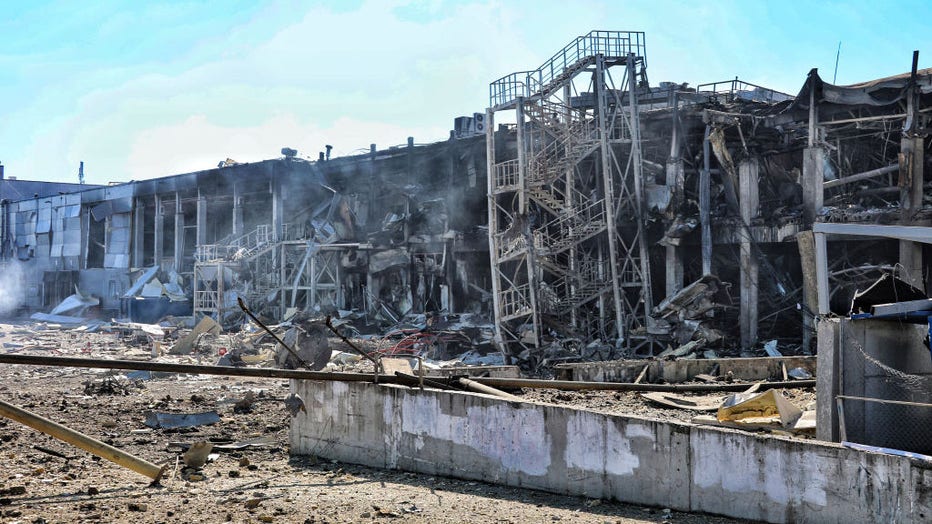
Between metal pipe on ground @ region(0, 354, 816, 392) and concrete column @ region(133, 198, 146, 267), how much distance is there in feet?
134

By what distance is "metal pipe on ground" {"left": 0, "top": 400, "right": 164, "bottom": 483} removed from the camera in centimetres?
764

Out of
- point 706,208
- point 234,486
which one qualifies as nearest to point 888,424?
point 234,486

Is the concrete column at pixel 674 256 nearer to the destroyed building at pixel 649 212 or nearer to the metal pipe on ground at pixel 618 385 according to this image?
the destroyed building at pixel 649 212

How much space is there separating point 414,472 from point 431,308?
24.0m

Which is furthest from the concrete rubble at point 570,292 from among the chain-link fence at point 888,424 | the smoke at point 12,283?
the smoke at point 12,283

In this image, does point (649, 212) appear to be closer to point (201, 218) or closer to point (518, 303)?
point (518, 303)

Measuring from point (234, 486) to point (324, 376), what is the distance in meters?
1.57

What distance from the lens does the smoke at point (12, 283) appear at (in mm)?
56062

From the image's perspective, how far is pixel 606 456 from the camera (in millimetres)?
8734

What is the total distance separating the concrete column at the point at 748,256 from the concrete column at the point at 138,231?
119 ft

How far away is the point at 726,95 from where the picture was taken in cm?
Answer: 2639

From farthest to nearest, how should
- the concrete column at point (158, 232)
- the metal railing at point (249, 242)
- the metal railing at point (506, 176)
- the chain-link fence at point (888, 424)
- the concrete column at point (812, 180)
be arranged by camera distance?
the concrete column at point (158, 232)
the metal railing at point (249, 242)
the metal railing at point (506, 176)
the concrete column at point (812, 180)
the chain-link fence at point (888, 424)

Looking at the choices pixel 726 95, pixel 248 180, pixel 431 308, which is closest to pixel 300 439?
pixel 726 95

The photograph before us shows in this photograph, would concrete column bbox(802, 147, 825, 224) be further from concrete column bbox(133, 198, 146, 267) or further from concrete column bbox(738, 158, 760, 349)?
concrete column bbox(133, 198, 146, 267)
